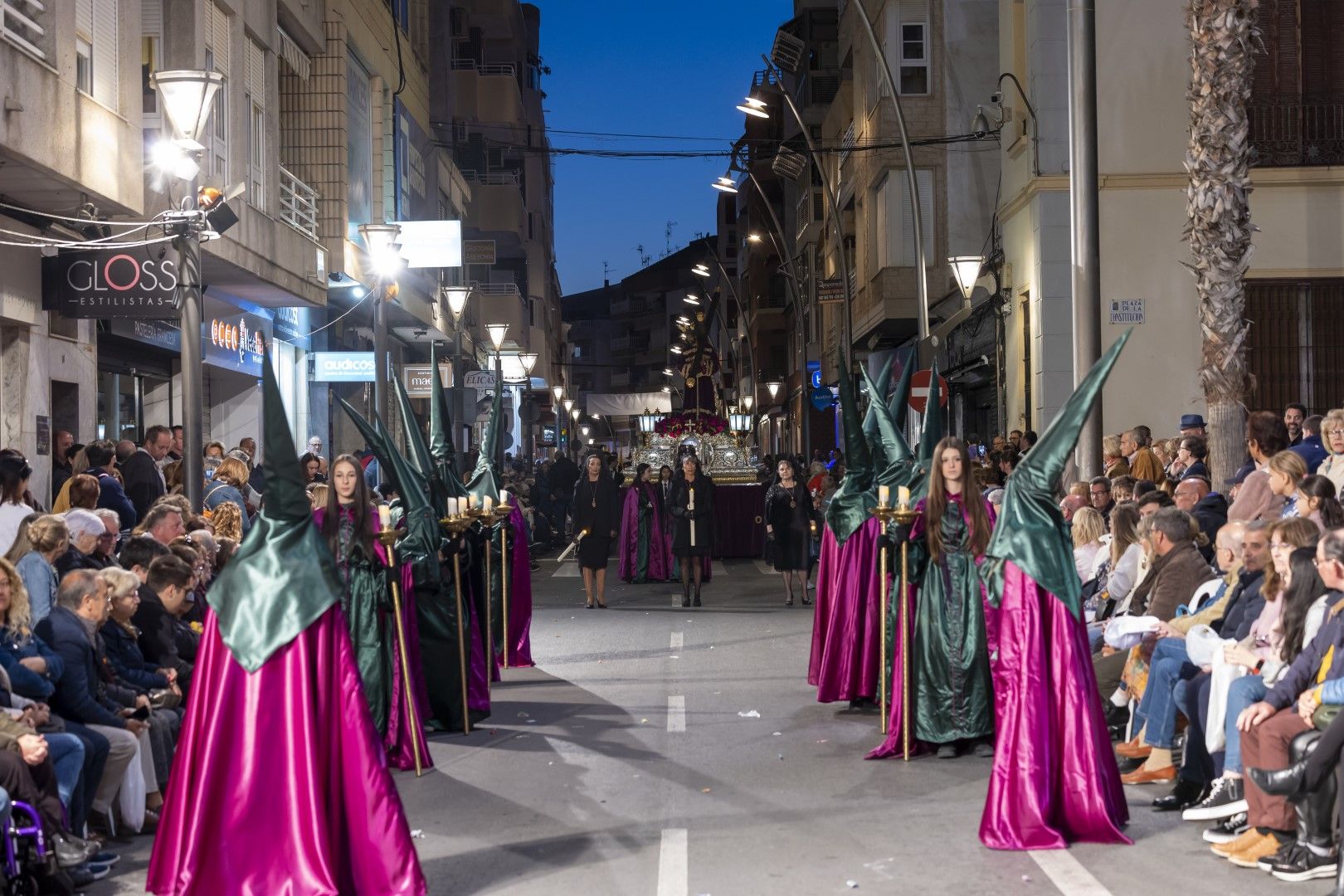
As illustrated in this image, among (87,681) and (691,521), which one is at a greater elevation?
(691,521)

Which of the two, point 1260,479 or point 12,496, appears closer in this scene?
point 12,496

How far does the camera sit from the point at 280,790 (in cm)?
698

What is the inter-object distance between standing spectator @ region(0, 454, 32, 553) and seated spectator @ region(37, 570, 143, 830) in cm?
282

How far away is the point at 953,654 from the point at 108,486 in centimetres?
707

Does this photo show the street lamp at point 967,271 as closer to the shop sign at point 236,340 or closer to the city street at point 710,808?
the shop sign at point 236,340

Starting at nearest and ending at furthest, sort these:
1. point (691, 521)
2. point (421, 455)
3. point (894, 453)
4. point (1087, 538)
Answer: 1. point (421, 455)
2. point (894, 453)
3. point (1087, 538)
4. point (691, 521)

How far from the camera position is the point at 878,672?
12328 mm

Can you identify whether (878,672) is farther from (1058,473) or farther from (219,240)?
(219,240)

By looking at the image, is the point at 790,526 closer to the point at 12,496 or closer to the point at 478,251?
the point at 12,496

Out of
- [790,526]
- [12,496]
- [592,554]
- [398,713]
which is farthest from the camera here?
[592,554]

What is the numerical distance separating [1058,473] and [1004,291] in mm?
18986

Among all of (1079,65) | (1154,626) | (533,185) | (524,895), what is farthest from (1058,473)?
(533,185)

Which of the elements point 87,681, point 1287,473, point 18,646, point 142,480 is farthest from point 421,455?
point 1287,473

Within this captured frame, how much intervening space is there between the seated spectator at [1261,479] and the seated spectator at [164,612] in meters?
6.97
